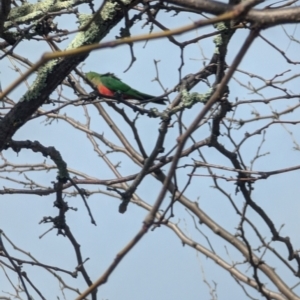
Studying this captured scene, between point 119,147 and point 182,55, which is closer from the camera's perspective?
point 182,55

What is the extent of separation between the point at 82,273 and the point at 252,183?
2.72 feet

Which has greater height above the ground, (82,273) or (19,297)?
(19,297)

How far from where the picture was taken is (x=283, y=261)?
3066mm

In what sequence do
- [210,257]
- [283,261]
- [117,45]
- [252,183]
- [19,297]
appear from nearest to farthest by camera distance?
[117,45] → [252,183] → [283,261] → [210,257] → [19,297]

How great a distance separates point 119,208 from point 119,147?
160 centimetres

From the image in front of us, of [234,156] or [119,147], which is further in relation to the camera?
[119,147]

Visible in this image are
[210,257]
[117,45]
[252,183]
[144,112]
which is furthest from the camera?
[210,257]

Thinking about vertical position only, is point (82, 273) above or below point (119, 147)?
below

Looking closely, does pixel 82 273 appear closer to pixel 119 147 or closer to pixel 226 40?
pixel 226 40

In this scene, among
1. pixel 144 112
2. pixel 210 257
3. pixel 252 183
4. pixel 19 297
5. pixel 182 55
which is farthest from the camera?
pixel 19 297

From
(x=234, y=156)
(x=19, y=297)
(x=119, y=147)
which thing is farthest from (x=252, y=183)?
(x=19, y=297)

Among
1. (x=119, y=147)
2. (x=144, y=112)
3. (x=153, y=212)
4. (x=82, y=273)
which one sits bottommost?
(x=153, y=212)

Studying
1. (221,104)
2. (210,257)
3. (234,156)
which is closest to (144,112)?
(221,104)

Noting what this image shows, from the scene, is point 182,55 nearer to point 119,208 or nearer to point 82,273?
point 119,208
